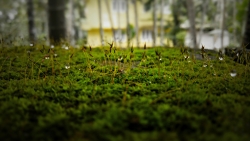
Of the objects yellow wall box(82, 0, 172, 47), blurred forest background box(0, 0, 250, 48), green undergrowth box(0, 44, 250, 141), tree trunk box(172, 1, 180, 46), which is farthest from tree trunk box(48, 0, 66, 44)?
tree trunk box(172, 1, 180, 46)

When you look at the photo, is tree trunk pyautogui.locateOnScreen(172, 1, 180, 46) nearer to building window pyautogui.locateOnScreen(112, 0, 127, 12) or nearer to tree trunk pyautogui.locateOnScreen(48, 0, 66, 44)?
building window pyautogui.locateOnScreen(112, 0, 127, 12)

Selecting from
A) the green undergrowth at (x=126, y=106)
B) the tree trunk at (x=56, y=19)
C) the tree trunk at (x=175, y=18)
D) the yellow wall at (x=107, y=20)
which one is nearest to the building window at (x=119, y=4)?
the yellow wall at (x=107, y=20)

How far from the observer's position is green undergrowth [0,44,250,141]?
142 cm

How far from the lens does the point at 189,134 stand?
55.2 inches

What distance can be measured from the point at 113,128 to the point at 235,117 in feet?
2.74

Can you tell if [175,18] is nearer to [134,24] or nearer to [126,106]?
[134,24]

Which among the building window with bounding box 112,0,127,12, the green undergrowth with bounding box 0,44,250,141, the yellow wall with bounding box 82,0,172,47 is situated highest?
the building window with bounding box 112,0,127,12

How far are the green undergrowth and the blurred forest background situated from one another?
2.20 meters

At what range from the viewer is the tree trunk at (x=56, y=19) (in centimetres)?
584

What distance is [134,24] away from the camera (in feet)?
80.5

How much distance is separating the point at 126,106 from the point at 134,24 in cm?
2340

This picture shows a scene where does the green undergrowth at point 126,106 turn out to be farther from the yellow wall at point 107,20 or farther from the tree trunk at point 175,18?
the tree trunk at point 175,18

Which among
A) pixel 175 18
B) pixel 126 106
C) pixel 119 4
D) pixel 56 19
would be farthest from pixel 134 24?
pixel 126 106

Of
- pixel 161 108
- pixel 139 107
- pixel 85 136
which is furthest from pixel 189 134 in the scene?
pixel 85 136
